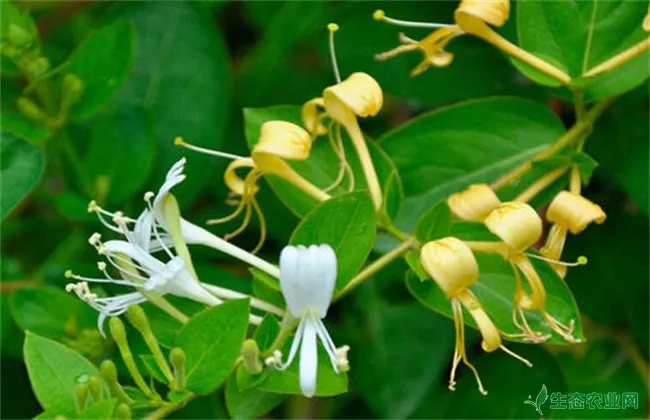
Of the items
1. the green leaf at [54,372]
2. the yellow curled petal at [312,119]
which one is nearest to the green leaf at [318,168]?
the yellow curled petal at [312,119]

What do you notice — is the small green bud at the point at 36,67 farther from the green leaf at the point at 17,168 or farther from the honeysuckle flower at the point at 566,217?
the honeysuckle flower at the point at 566,217

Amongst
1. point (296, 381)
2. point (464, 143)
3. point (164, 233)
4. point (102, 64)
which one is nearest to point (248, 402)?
point (296, 381)

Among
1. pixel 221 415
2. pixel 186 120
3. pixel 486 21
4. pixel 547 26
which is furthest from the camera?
pixel 186 120

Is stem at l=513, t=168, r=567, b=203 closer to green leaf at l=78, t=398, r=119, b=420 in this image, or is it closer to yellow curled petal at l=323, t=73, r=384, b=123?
yellow curled petal at l=323, t=73, r=384, b=123

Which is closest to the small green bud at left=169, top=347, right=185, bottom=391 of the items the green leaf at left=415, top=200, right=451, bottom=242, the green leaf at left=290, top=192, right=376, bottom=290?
the green leaf at left=290, top=192, right=376, bottom=290

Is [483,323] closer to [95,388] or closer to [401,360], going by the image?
[95,388]

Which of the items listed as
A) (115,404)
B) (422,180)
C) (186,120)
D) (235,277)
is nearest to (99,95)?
(186,120)

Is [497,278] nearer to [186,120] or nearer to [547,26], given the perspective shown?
[547,26]
